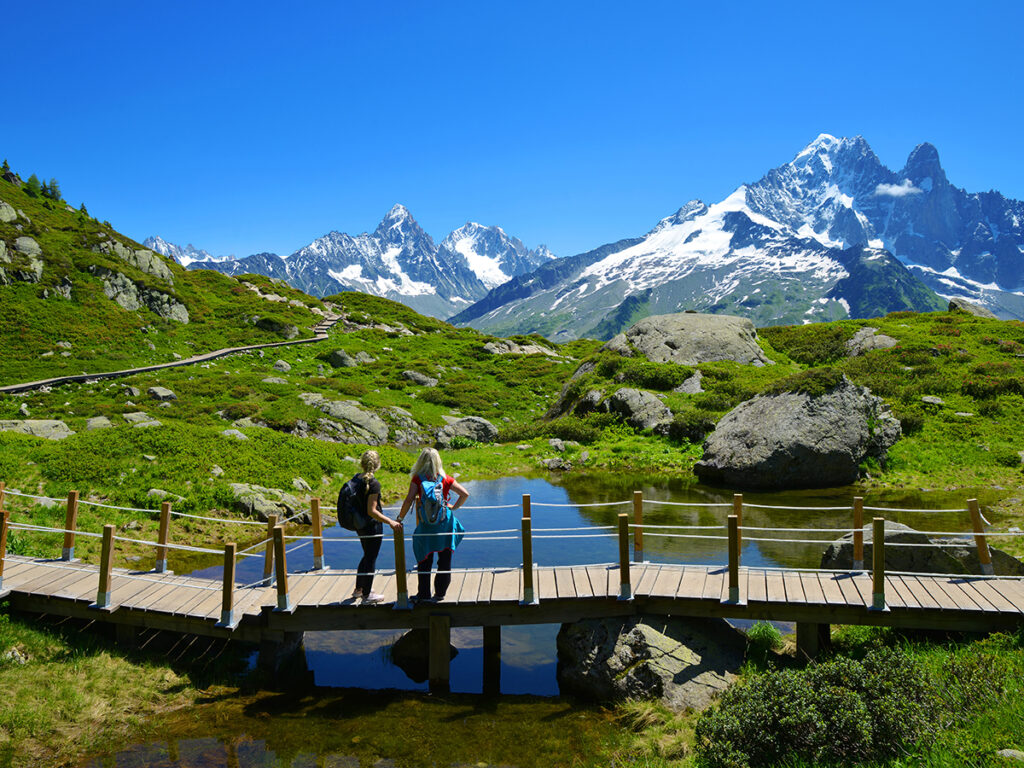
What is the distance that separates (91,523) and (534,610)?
1557 cm

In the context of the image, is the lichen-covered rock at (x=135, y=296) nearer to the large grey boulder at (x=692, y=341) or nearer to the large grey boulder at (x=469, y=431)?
the large grey boulder at (x=469, y=431)

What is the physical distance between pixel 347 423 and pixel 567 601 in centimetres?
3277

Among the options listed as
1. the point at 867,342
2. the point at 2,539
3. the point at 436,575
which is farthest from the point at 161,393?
the point at 867,342

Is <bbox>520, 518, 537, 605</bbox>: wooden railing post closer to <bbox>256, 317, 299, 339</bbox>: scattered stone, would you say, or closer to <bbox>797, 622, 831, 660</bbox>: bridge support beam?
<bbox>797, 622, 831, 660</bbox>: bridge support beam

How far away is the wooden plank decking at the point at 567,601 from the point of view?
12.7 metres

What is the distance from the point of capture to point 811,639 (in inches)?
520

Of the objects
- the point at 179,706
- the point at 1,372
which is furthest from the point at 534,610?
the point at 1,372

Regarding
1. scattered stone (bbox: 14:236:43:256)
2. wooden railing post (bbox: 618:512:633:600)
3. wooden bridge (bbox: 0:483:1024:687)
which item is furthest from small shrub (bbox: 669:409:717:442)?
scattered stone (bbox: 14:236:43:256)

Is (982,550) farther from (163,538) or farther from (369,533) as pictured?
(163,538)

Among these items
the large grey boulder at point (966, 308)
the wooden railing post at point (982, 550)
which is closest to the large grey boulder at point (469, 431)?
the wooden railing post at point (982, 550)

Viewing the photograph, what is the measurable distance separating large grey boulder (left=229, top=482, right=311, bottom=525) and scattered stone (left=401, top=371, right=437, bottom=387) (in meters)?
36.9

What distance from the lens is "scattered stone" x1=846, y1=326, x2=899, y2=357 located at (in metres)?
48.4

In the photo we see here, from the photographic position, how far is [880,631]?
13.5 m

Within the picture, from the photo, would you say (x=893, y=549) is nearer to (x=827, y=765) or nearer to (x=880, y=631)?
(x=880, y=631)
